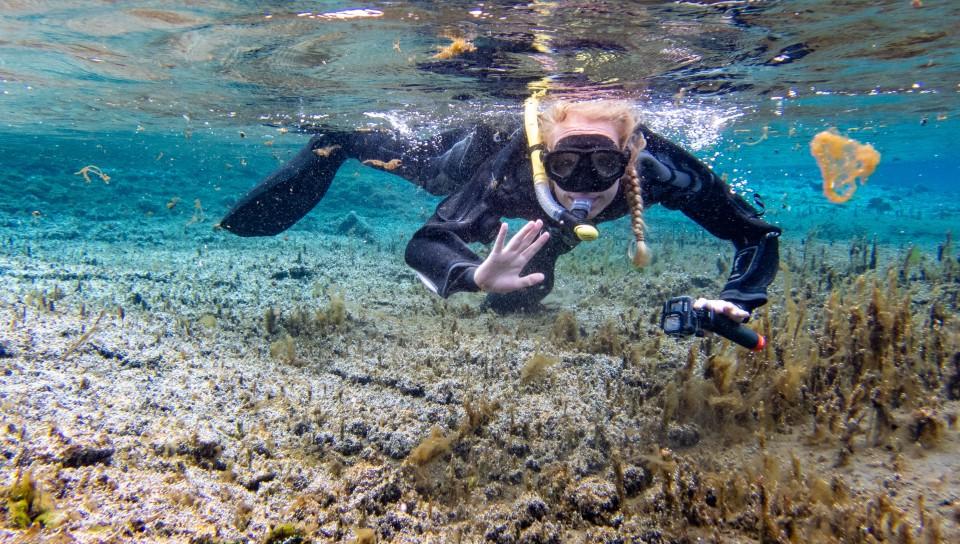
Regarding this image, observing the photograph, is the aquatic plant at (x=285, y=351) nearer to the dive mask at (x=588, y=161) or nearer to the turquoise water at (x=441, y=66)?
the dive mask at (x=588, y=161)

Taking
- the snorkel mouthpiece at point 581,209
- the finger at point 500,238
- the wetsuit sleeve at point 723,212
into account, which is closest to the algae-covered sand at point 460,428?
the wetsuit sleeve at point 723,212

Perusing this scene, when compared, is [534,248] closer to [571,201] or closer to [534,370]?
[571,201]

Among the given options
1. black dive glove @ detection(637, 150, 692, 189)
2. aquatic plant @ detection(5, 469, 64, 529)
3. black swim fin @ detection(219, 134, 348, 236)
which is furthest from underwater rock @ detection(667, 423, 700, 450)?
black swim fin @ detection(219, 134, 348, 236)

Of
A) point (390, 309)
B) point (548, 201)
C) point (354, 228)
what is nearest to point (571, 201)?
point (548, 201)

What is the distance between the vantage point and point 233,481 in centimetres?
308

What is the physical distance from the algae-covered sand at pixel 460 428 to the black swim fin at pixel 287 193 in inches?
56.9

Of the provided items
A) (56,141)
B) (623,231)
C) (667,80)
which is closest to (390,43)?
(667,80)

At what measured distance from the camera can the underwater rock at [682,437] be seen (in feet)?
12.6

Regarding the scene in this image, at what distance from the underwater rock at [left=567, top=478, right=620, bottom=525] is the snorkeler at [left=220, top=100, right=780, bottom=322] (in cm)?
146

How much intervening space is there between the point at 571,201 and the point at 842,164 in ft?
25.1

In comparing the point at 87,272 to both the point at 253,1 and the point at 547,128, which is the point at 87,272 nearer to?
the point at 253,1

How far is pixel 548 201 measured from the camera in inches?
161

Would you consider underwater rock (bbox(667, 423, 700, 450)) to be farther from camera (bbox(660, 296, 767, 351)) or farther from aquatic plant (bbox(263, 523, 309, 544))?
aquatic plant (bbox(263, 523, 309, 544))

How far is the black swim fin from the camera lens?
7.35 m
